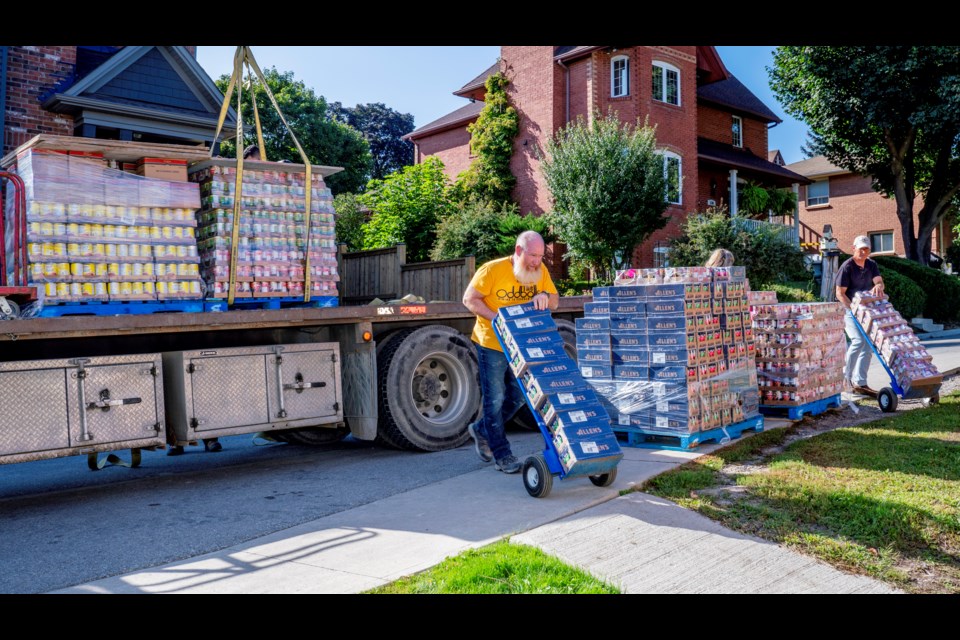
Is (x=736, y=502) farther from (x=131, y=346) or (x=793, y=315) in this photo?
(x=131, y=346)

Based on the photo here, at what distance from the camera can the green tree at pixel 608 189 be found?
2216 cm

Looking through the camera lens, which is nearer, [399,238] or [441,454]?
[441,454]

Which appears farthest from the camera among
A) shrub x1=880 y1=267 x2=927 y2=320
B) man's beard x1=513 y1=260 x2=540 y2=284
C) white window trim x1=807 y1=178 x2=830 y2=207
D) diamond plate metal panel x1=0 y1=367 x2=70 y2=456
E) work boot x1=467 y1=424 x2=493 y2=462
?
white window trim x1=807 y1=178 x2=830 y2=207

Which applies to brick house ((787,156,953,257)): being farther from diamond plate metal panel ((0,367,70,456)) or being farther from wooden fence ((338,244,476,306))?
diamond plate metal panel ((0,367,70,456))

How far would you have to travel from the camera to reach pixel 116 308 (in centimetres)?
665

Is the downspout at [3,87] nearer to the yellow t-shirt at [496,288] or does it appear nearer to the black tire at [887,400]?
the yellow t-shirt at [496,288]

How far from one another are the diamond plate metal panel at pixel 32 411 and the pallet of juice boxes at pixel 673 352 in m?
4.70

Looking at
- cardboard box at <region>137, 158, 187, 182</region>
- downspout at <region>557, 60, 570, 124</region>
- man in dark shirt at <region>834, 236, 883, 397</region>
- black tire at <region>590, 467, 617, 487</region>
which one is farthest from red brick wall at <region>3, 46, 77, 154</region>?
downspout at <region>557, 60, 570, 124</region>

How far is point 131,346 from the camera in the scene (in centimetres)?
682

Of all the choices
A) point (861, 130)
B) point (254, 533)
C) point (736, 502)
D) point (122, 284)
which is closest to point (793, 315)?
point (736, 502)

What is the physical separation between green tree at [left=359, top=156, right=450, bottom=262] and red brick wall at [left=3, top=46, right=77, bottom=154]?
1222cm

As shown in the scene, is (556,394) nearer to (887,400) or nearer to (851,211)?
(887,400)

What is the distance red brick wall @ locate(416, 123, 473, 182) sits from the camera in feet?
101

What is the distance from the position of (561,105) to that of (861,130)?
11.9 metres
